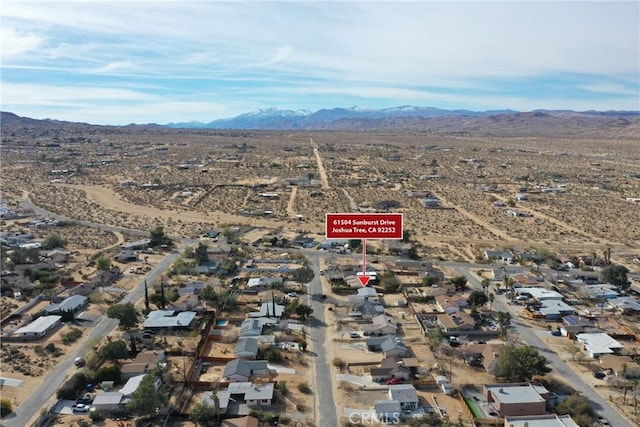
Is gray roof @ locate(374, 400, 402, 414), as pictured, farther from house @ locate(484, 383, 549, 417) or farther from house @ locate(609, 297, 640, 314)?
house @ locate(609, 297, 640, 314)

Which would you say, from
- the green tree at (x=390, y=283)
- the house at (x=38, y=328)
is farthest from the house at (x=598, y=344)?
the house at (x=38, y=328)

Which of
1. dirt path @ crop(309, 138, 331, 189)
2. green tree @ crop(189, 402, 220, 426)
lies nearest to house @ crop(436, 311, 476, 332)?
green tree @ crop(189, 402, 220, 426)

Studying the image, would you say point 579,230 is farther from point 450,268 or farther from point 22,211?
point 22,211

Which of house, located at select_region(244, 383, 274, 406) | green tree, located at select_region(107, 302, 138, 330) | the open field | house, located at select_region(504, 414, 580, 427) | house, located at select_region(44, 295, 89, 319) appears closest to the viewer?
house, located at select_region(504, 414, 580, 427)

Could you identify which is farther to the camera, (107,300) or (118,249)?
(118,249)

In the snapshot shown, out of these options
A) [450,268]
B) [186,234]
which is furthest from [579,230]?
[186,234]

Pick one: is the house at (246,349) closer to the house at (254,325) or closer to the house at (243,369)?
the house at (243,369)
